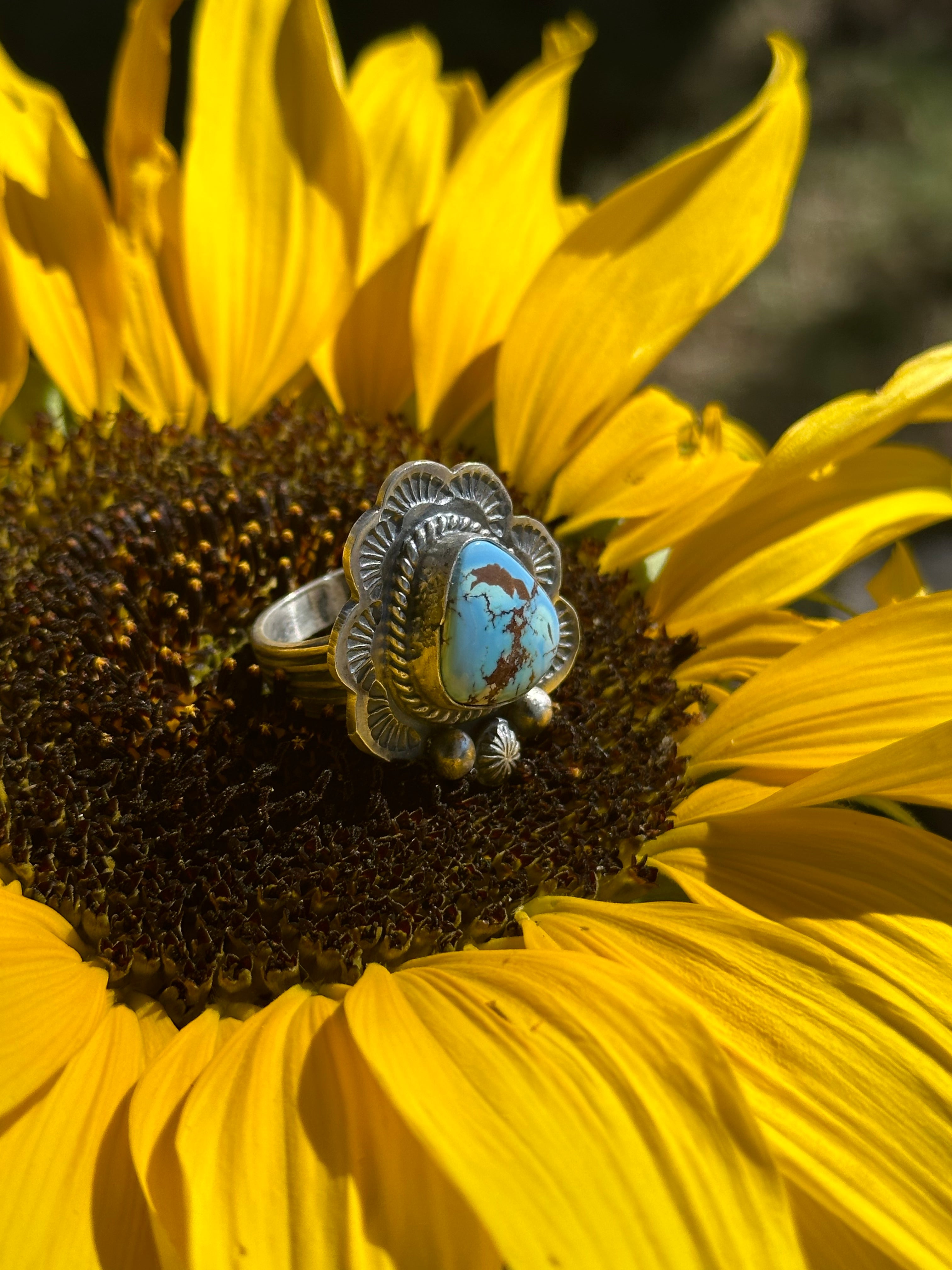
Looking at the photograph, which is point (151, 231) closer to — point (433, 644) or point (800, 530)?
point (433, 644)

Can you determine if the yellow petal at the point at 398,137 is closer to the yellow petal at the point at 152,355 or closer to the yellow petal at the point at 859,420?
the yellow petal at the point at 152,355

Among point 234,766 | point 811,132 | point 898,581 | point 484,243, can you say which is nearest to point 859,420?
point 898,581

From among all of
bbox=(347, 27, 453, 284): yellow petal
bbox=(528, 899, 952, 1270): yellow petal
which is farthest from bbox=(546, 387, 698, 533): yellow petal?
bbox=(528, 899, 952, 1270): yellow petal

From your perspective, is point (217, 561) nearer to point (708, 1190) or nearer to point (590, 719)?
point (590, 719)

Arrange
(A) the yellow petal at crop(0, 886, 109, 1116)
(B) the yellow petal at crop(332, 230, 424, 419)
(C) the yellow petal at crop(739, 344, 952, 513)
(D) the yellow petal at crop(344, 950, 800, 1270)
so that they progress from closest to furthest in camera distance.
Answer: (D) the yellow petal at crop(344, 950, 800, 1270) → (A) the yellow petal at crop(0, 886, 109, 1116) → (C) the yellow petal at crop(739, 344, 952, 513) → (B) the yellow petal at crop(332, 230, 424, 419)

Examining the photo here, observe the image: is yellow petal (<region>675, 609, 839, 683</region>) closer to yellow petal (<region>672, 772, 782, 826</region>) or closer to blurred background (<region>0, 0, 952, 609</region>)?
yellow petal (<region>672, 772, 782, 826</region>)
